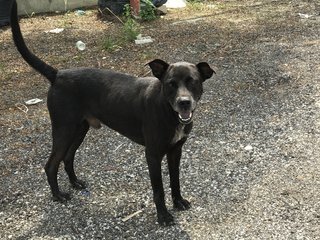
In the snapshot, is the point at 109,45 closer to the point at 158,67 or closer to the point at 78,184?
the point at 78,184

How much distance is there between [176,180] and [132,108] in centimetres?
77

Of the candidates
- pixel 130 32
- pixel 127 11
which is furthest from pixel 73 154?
pixel 127 11

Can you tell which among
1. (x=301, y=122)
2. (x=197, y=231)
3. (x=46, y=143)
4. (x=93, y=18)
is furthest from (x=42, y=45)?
(x=197, y=231)

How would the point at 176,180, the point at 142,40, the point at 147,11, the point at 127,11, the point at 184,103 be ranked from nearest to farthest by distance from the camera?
1. the point at 184,103
2. the point at 176,180
3. the point at 142,40
4. the point at 127,11
5. the point at 147,11

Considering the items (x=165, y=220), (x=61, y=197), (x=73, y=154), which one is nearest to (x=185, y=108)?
(x=165, y=220)

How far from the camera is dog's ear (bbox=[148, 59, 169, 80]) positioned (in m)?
3.64

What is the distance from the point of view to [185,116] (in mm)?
3516

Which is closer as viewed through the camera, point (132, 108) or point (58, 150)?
point (132, 108)

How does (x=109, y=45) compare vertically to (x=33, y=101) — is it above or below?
below

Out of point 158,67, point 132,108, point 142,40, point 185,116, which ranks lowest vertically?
point 142,40

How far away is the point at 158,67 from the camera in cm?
367

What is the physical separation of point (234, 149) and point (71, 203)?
6.12 feet

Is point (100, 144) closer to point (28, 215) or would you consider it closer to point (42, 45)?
point (28, 215)

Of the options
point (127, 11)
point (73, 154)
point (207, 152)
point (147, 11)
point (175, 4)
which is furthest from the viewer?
point (175, 4)
